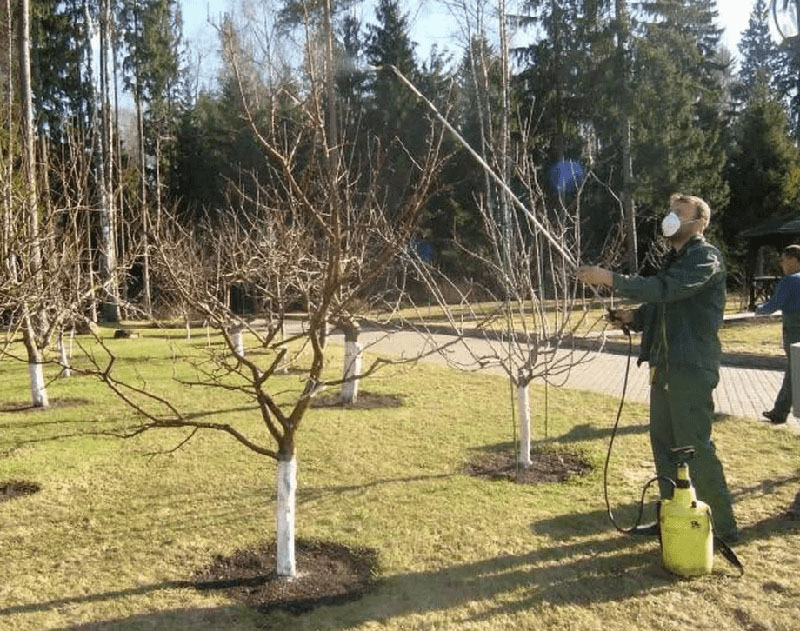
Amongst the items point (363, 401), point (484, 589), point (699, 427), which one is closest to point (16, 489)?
point (484, 589)

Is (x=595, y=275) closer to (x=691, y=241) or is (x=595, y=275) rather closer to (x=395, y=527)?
(x=691, y=241)

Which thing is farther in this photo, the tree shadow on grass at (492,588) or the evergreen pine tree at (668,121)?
the evergreen pine tree at (668,121)

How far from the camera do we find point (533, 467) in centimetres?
588

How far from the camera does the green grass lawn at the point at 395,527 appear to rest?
345 cm

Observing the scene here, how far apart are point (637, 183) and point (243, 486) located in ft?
76.3

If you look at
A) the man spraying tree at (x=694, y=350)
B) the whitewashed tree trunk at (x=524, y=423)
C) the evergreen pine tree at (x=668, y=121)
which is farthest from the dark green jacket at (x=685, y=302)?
the evergreen pine tree at (x=668, y=121)

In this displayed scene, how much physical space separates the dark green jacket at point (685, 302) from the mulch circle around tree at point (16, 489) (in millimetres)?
4466

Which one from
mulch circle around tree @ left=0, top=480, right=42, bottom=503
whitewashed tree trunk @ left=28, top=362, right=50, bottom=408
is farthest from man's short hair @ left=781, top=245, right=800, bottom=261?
whitewashed tree trunk @ left=28, top=362, right=50, bottom=408

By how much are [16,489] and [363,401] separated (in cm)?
417

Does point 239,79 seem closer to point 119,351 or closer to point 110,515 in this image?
point 110,515

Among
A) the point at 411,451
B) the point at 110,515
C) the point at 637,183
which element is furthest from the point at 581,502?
the point at 637,183

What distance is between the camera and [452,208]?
3008 centimetres

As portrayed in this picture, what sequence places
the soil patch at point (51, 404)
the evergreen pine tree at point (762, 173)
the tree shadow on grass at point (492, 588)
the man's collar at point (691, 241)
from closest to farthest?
1. the tree shadow on grass at point (492, 588)
2. the man's collar at point (691, 241)
3. the soil patch at point (51, 404)
4. the evergreen pine tree at point (762, 173)

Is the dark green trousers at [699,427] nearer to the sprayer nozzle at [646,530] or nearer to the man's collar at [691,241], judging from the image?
the sprayer nozzle at [646,530]
